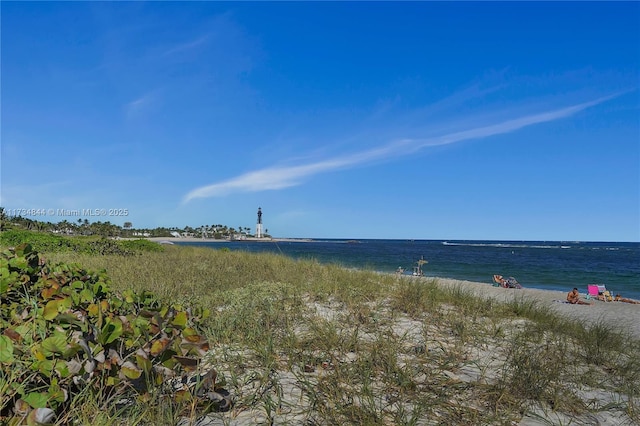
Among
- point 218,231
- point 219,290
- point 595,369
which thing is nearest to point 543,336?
point 595,369

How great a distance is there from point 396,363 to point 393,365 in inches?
3.0

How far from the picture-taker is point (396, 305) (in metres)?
6.01

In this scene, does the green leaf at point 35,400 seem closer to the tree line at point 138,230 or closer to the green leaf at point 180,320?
the green leaf at point 180,320

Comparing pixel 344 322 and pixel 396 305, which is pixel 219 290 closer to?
pixel 344 322

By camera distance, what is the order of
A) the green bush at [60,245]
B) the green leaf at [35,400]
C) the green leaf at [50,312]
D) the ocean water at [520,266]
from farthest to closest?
1. the ocean water at [520,266]
2. the green bush at [60,245]
3. the green leaf at [50,312]
4. the green leaf at [35,400]

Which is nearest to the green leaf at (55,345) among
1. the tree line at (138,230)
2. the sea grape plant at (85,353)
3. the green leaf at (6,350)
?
the sea grape plant at (85,353)

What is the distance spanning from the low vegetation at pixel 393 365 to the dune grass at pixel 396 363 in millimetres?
13

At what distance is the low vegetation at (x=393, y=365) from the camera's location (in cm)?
256

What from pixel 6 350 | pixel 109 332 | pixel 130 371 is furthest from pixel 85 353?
pixel 6 350

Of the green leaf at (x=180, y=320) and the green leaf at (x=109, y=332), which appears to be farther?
the green leaf at (x=180, y=320)

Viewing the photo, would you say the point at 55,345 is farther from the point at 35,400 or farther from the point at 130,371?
the point at 130,371

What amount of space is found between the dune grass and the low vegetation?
0.5 inches

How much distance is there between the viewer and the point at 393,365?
334 cm

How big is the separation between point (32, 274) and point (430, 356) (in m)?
4.22
